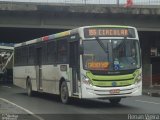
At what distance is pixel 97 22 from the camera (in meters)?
41.9

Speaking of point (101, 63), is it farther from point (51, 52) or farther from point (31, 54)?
point (31, 54)

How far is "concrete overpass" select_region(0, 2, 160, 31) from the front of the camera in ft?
131

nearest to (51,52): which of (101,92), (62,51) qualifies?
(62,51)

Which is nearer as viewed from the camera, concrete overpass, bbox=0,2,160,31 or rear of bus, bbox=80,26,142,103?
rear of bus, bbox=80,26,142,103

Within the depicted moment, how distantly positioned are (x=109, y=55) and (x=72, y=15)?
23.6m

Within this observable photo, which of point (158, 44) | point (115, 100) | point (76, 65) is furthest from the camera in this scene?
point (158, 44)

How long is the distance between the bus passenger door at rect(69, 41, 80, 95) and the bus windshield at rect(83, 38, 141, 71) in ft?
1.67

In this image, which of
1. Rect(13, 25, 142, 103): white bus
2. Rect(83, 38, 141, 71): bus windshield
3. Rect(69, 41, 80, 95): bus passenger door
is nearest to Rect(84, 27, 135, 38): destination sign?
Rect(13, 25, 142, 103): white bus

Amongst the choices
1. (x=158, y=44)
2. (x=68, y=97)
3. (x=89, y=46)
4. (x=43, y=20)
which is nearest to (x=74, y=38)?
(x=89, y=46)

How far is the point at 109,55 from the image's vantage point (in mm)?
18109

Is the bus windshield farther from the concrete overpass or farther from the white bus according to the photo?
the concrete overpass

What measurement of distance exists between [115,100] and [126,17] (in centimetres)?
2291

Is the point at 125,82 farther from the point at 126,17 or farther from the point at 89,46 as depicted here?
the point at 126,17

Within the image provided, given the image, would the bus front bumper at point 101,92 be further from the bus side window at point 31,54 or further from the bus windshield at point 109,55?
the bus side window at point 31,54
